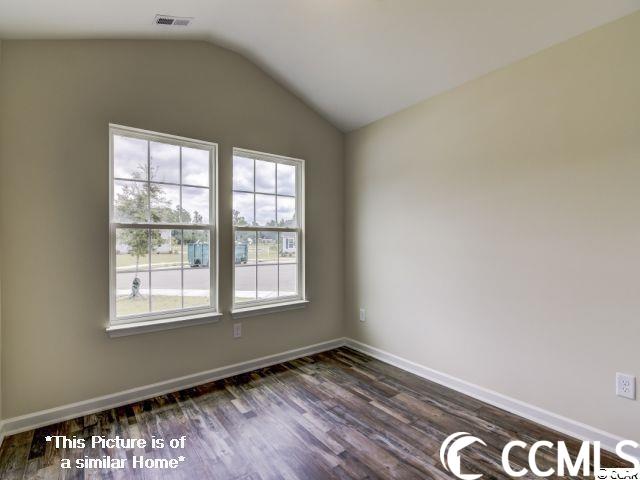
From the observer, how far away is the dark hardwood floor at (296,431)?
175cm

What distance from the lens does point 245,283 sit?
3.11 meters

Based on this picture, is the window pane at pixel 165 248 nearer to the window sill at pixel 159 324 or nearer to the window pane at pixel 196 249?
the window pane at pixel 196 249

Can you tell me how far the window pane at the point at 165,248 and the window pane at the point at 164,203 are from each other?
0.10 m

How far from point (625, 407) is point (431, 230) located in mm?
1687

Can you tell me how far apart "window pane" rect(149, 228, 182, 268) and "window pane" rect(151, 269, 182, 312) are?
4 cm

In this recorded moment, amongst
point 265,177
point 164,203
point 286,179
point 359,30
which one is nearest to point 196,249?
point 164,203

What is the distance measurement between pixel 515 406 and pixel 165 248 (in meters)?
2.99

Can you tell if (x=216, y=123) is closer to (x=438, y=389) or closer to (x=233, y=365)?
(x=233, y=365)

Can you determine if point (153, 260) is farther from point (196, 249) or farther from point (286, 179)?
point (286, 179)

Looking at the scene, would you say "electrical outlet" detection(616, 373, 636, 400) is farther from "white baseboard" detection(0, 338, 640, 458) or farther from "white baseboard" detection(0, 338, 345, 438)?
"white baseboard" detection(0, 338, 345, 438)

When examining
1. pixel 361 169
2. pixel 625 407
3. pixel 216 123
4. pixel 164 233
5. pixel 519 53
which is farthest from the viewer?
pixel 361 169

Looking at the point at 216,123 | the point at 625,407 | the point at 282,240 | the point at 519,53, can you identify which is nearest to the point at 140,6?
the point at 216,123

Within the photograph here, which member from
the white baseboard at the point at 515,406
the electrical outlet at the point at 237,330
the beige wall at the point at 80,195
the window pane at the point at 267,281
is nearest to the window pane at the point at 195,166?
the beige wall at the point at 80,195

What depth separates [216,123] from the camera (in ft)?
9.43
